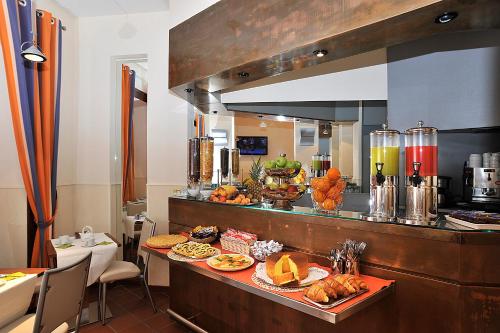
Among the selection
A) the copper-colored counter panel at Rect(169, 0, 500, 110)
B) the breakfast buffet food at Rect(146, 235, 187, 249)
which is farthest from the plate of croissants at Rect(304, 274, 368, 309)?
the copper-colored counter panel at Rect(169, 0, 500, 110)

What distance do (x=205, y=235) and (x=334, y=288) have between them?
124 cm

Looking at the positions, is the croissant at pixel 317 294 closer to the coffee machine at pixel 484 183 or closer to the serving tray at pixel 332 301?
the serving tray at pixel 332 301

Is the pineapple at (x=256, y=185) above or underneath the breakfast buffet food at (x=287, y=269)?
above

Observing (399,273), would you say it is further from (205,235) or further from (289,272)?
(205,235)

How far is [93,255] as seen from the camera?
277cm

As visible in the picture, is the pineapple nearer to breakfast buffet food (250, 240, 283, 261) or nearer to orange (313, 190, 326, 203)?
breakfast buffet food (250, 240, 283, 261)

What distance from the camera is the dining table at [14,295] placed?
178 centimetres

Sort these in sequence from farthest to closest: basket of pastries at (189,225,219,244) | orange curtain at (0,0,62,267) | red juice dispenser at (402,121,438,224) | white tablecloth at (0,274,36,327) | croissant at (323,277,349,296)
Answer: orange curtain at (0,0,62,267) < basket of pastries at (189,225,219,244) < white tablecloth at (0,274,36,327) < red juice dispenser at (402,121,438,224) < croissant at (323,277,349,296)

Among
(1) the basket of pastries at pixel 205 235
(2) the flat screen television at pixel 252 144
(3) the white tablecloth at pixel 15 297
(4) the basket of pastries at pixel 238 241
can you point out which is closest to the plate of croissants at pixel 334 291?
(4) the basket of pastries at pixel 238 241

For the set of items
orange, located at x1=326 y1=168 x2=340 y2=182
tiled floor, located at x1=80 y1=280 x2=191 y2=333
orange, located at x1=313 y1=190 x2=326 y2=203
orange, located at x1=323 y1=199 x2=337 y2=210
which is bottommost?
tiled floor, located at x1=80 y1=280 x2=191 y2=333

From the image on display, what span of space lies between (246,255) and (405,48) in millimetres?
2048

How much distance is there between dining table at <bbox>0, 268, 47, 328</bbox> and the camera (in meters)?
1.78

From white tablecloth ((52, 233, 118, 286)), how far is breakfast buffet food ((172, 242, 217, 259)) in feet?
3.41

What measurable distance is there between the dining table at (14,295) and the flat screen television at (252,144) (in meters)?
2.82
